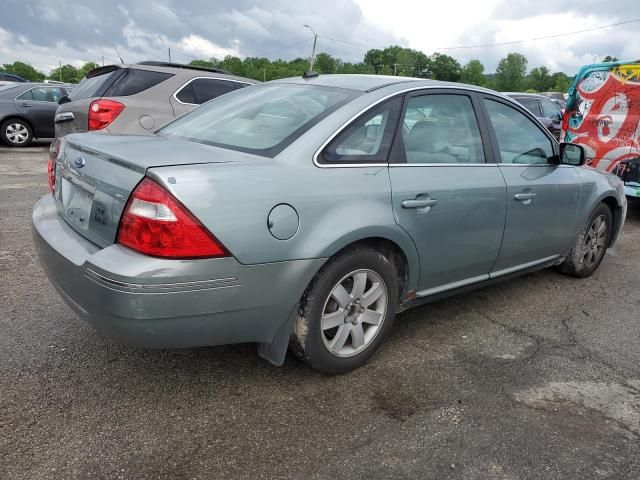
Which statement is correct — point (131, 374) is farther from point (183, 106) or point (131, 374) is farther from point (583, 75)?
point (583, 75)

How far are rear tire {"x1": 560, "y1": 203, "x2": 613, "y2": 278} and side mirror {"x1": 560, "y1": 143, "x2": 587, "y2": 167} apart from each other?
550 millimetres

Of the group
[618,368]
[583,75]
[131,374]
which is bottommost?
[131,374]

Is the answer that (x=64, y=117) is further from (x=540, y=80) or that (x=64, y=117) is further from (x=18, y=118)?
(x=540, y=80)

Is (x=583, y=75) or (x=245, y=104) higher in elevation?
(x=583, y=75)

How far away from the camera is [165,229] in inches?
87.4

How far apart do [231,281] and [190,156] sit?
619 millimetres

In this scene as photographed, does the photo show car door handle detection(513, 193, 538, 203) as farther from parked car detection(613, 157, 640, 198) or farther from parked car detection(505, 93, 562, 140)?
parked car detection(505, 93, 562, 140)

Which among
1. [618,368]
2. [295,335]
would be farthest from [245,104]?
[618,368]

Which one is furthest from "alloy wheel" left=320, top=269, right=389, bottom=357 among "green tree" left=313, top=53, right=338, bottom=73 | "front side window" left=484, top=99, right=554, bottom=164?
"green tree" left=313, top=53, right=338, bottom=73

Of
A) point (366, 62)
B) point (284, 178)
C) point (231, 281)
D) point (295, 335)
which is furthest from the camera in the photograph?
point (366, 62)

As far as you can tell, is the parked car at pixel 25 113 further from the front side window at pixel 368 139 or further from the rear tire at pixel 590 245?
the rear tire at pixel 590 245

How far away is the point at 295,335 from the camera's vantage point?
8.87ft

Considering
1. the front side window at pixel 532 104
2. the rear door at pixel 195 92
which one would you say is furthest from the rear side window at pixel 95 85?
the front side window at pixel 532 104

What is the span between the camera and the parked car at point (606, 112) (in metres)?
6.70
